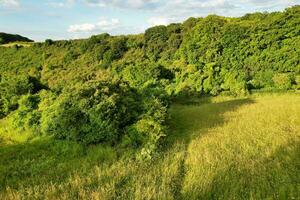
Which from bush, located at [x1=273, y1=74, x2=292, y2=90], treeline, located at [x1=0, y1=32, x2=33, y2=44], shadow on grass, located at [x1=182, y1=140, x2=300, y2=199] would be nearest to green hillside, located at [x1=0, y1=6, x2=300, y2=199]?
shadow on grass, located at [x1=182, y1=140, x2=300, y2=199]

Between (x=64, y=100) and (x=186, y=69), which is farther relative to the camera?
(x=186, y=69)

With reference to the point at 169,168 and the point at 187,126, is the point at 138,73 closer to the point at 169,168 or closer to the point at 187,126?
the point at 187,126

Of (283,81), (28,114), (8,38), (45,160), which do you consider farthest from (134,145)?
(8,38)

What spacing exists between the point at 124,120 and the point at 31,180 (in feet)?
12.5

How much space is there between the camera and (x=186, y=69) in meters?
27.1

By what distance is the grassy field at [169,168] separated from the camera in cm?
670

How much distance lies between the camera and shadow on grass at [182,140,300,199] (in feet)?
21.7

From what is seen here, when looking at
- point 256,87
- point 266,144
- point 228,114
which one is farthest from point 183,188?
point 256,87

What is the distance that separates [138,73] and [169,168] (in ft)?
63.0

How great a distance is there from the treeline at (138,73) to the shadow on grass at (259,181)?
2432mm

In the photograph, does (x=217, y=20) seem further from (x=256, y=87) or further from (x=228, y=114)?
(x=228, y=114)

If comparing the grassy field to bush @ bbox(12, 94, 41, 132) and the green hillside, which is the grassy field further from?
bush @ bbox(12, 94, 41, 132)

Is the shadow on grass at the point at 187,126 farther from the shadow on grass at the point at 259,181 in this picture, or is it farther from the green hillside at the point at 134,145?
the shadow on grass at the point at 259,181

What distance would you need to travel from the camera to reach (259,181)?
7.16 metres
